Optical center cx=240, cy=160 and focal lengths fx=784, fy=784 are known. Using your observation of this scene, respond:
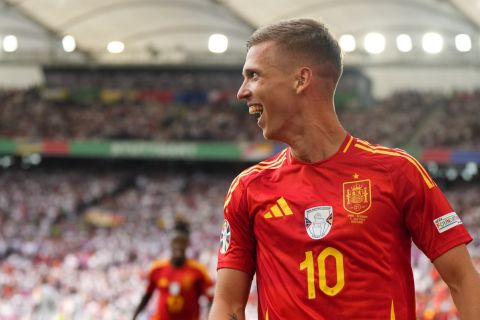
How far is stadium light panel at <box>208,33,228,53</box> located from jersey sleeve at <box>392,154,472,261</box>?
35.3m

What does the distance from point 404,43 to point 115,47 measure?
14.1 metres

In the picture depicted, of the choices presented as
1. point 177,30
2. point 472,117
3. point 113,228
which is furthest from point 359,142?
point 177,30

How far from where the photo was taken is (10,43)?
1556 inches

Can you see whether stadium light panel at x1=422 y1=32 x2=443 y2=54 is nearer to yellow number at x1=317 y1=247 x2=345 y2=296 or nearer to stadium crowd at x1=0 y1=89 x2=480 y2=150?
stadium crowd at x1=0 y1=89 x2=480 y2=150

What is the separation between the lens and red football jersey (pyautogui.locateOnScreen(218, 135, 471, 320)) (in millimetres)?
2260

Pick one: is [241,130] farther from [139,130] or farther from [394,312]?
[394,312]

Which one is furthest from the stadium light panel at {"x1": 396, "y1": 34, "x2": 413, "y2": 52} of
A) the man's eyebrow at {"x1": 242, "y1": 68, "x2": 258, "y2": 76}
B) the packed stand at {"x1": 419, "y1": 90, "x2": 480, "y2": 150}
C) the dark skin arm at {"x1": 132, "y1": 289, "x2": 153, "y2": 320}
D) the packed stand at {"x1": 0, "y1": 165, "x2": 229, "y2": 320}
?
the man's eyebrow at {"x1": 242, "y1": 68, "x2": 258, "y2": 76}

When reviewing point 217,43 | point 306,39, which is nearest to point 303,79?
point 306,39

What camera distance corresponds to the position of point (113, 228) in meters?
29.8

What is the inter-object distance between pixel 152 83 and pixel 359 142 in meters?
37.5

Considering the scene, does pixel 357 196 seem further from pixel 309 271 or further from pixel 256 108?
pixel 256 108

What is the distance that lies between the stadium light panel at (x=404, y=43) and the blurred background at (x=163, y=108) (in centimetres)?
5

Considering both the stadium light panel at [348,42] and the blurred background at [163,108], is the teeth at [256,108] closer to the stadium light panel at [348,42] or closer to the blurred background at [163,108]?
the blurred background at [163,108]

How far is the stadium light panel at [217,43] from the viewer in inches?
1467
